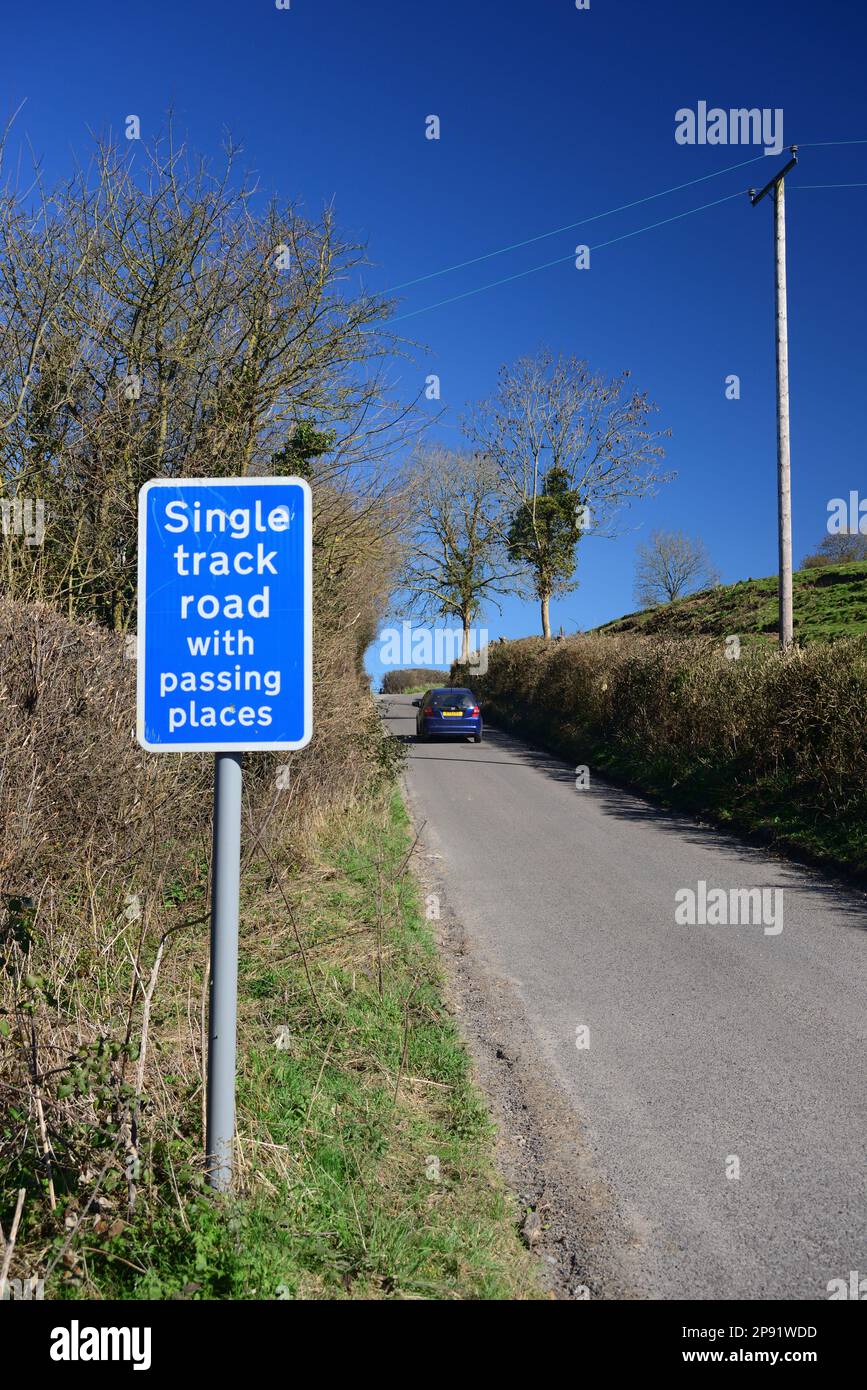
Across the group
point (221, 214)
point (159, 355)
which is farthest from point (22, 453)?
point (221, 214)

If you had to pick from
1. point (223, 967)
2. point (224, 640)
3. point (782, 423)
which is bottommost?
point (223, 967)

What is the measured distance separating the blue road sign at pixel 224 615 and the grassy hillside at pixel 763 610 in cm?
1795

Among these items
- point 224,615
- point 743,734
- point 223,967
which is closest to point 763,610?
point 743,734

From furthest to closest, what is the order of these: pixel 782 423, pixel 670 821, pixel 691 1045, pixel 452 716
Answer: pixel 452 716 < pixel 782 423 < pixel 670 821 < pixel 691 1045

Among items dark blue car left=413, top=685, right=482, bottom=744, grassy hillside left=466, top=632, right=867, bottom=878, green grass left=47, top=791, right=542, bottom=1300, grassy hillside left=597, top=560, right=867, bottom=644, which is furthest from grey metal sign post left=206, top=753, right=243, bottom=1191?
dark blue car left=413, top=685, right=482, bottom=744

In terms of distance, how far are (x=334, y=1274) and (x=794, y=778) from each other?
1044 cm

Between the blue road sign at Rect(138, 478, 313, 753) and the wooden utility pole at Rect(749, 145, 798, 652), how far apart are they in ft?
49.0

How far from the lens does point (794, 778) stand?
39.7 feet

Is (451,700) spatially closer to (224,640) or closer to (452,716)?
(452,716)

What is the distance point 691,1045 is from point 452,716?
2093 centimetres

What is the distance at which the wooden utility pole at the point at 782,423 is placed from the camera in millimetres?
16656

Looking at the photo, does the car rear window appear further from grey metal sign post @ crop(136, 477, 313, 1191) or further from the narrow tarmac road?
grey metal sign post @ crop(136, 477, 313, 1191)

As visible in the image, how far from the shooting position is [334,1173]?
3.52 meters
